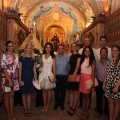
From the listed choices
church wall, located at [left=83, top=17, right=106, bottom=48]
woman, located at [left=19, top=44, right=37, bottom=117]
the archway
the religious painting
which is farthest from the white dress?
the archway

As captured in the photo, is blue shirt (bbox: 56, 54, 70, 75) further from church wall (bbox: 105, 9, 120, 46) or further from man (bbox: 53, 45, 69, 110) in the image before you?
church wall (bbox: 105, 9, 120, 46)

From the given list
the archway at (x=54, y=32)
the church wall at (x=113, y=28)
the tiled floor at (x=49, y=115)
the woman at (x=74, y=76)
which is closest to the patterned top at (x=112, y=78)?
the woman at (x=74, y=76)

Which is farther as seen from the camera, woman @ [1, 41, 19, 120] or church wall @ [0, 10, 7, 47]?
church wall @ [0, 10, 7, 47]

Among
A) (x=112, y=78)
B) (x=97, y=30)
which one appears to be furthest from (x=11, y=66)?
(x=97, y=30)

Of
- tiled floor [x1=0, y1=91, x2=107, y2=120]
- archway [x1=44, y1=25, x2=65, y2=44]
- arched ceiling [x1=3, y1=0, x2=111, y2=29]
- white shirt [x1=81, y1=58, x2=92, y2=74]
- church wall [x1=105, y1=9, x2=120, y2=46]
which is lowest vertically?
tiled floor [x1=0, y1=91, x2=107, y2=120]

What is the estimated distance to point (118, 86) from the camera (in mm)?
4305

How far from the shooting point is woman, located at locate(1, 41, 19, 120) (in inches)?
185

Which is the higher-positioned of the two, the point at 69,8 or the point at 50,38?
the point at 69,8

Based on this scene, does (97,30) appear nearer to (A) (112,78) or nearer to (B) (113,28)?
(B) (113,28)

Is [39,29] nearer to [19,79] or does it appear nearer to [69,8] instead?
[69,8]

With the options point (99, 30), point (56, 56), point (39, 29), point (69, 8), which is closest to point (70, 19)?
point (69, 8)

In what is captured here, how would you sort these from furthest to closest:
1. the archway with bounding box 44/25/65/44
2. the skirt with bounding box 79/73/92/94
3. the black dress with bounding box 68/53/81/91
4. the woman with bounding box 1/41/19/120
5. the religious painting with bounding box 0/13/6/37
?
the archway with bounding box 44/25/65/44, the religious painting with bounding box 0/13/6/37, the black dress with bounding box 68/53/81/91, the skirt with bounding box 79/73/92/94, the woman with bounding box 1/41/19/120

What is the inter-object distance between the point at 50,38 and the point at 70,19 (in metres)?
4.90

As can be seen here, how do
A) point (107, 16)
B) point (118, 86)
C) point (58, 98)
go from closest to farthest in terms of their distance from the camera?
point (118, 86), point (58, 98), point (107, 16)
